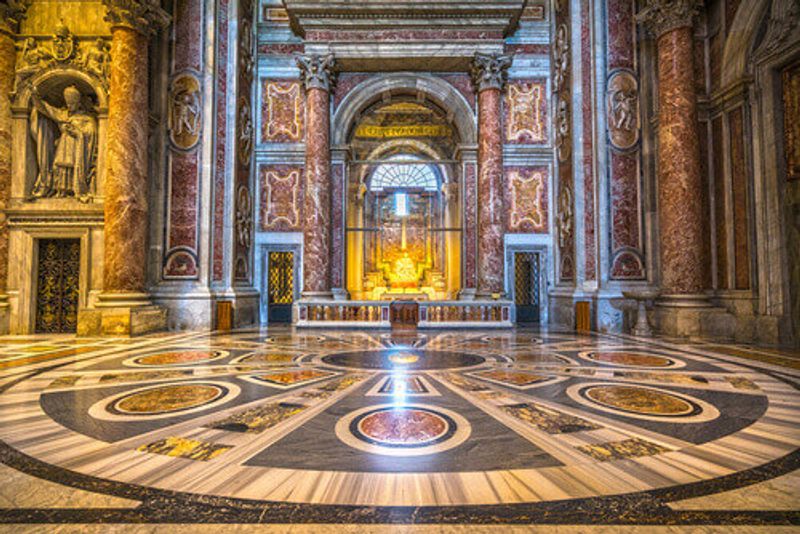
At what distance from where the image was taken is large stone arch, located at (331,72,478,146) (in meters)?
13.0

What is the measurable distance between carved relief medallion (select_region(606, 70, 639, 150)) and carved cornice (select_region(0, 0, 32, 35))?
13.8 m

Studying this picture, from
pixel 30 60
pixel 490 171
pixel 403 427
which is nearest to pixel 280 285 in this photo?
pixel 490 171

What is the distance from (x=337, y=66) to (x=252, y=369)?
1081cm

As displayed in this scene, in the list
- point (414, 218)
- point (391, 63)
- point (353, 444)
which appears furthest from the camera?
point (414, 218)

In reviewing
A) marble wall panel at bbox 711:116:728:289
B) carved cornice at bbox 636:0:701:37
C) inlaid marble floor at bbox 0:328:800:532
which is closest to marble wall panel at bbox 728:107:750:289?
marble wall panel at bbox 711:116:728:289

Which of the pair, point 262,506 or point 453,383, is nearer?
point 262,506

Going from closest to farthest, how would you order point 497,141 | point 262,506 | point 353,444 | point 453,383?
point 262,506 < point 353,444 < point 453,383 < point 497,141

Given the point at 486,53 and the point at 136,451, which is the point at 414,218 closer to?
the point at 486,53

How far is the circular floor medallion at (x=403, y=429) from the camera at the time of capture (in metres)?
2.34

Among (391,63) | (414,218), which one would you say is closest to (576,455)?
(391,63)

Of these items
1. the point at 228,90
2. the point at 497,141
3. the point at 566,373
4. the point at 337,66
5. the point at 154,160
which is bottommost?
the point at 566,373

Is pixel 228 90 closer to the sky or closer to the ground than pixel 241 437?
closer to the sky

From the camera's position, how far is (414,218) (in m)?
24.4

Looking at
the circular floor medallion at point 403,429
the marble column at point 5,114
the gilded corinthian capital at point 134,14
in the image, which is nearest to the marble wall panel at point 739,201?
the circular floor medallion at point 403,429
